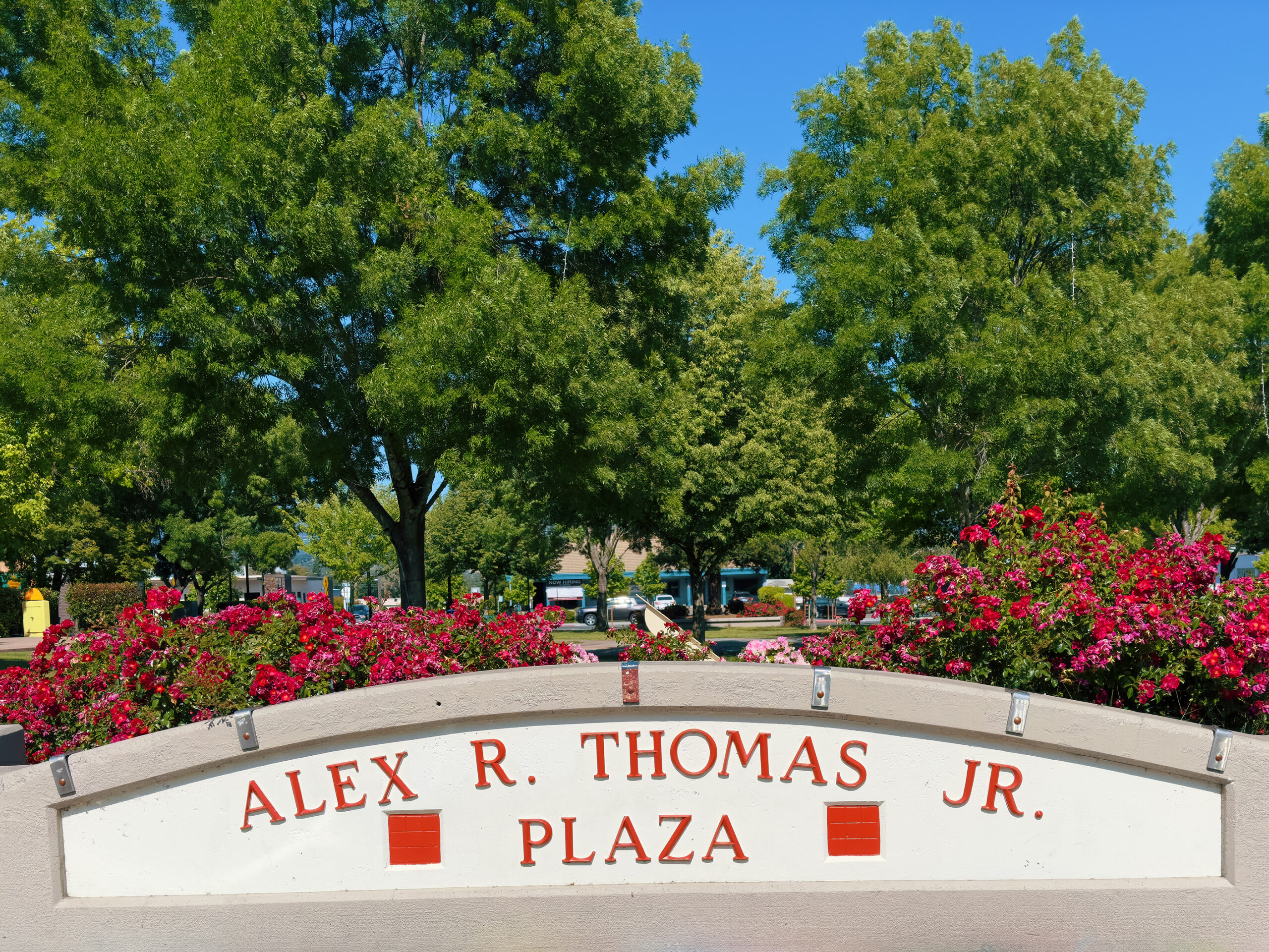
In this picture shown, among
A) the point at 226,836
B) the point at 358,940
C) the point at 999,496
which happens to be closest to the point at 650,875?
the point at 358,940

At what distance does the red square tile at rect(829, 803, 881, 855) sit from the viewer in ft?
14.6

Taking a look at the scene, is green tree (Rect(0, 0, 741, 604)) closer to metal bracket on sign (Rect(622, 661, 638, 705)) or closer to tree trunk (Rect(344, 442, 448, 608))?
tree trunk (Rect(344, 442, 448, 608))

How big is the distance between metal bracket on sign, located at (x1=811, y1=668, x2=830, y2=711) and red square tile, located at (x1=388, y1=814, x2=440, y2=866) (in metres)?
1.78

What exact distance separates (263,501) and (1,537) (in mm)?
26280

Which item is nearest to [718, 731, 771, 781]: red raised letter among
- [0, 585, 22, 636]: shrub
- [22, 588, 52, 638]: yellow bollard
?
[22, 588, 52, 638]: yellow bollard

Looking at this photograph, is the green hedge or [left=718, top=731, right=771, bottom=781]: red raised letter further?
the green hedge

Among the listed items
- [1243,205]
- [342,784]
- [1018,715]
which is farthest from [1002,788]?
[1243,205]

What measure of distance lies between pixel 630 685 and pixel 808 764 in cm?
88

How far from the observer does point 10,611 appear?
156ft

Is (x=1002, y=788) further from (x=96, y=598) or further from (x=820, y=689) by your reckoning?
(x=96, y=598)

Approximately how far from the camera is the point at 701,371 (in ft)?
83.4

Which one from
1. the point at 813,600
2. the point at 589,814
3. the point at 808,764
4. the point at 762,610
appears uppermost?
the point at 808,764

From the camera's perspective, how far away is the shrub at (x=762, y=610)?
57750 mm

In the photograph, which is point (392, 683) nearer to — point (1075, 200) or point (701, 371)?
point (1075, 200)
